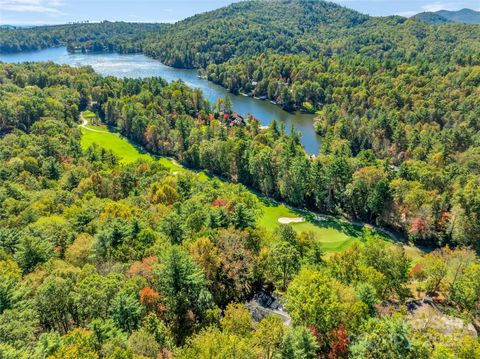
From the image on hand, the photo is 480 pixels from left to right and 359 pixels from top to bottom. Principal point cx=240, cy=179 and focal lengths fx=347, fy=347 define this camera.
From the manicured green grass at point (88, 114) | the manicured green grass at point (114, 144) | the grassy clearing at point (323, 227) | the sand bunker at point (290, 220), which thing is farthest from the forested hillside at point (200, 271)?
the manicured green grass at point (88, 114)

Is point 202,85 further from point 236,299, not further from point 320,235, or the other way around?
point 236,299

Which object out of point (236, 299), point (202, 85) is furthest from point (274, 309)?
point (202, 85)

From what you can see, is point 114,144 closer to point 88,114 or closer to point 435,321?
point 88,114

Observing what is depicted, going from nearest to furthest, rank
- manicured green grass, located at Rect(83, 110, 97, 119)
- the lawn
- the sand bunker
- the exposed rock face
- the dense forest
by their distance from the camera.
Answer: the dense forest < the exposed rock face < the sand bunker < the lawn < manicured green grass, located at Rect(83, 110, 97, 119)

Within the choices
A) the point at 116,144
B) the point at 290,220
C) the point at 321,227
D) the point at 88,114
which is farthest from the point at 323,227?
the point at 88,114

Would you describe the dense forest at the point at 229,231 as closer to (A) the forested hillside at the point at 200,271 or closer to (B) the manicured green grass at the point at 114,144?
(A) the forested hillside at the point at 200,271

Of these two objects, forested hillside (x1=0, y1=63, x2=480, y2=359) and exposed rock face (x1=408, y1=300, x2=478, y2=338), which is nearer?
forested hillside (x1=0, y1=63, x2=480, y2=359)

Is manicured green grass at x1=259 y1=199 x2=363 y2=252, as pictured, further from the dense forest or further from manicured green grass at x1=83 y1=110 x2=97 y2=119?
manicured green grass at x1=83 y1=110 x2=97 y2=119

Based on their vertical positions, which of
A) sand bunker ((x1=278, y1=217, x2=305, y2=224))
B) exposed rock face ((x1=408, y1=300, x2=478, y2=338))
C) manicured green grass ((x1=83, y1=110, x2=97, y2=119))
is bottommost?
sand bunker ((x1=278, y1=217, x2=305, y2=224))

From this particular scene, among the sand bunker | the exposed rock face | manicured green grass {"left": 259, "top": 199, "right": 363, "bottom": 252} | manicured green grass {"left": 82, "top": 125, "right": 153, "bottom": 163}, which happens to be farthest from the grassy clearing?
the exposed rock face
